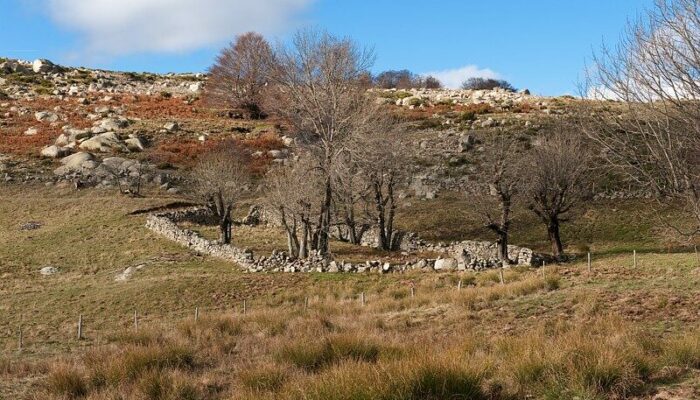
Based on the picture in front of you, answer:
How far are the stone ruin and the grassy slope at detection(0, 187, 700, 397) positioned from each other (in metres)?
0.91

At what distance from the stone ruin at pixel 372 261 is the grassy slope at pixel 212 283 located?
0.91m

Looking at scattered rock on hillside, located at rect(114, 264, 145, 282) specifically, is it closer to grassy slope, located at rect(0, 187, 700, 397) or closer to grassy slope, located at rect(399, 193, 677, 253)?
grassy slope, located at rect(0, 187, 700, 397)

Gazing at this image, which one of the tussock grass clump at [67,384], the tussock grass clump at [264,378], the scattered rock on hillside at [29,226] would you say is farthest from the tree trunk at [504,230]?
the scattered rock on hillside at [29,226]

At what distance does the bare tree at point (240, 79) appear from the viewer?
80.2 m

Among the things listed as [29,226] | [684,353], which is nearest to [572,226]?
[684,353]

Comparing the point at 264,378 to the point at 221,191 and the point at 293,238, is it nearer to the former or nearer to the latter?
the point at 293,238

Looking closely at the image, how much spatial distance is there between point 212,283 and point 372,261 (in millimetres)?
7602

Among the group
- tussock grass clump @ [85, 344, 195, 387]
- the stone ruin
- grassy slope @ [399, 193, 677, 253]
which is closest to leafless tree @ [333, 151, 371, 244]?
the stone ruin

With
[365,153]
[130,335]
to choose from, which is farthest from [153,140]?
[130,335]

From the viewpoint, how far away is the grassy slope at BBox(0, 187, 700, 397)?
565 inches

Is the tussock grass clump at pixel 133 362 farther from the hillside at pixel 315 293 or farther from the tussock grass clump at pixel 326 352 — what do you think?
the tussock grass clump at pixel 326 352

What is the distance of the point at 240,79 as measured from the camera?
8181 centimetres

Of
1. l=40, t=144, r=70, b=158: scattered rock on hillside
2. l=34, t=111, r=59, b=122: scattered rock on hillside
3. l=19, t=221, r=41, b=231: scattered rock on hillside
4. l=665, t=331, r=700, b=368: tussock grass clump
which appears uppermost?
l=34, t=111, r=59, b=122: scattered rock on hillside

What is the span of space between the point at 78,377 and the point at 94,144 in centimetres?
5271
